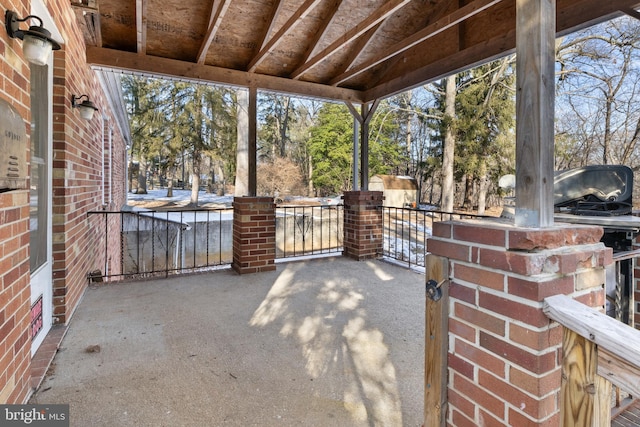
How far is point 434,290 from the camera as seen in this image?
1.26m

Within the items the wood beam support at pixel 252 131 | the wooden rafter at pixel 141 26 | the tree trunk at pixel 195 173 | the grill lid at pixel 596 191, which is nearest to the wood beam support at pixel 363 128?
the wood beam support at pixel 252 131

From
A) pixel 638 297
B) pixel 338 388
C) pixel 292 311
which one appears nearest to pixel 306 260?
pixel 292 311

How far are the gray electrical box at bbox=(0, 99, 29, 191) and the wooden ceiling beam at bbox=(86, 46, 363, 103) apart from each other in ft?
9.20

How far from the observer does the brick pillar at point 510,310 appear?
38.4 inches

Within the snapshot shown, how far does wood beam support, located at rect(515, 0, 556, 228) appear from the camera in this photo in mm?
1196

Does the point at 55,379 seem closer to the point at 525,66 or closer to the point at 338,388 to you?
the point at 338,388

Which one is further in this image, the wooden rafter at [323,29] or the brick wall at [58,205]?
the wooden rafter at [323,29]

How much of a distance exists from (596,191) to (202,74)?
4.19 metres

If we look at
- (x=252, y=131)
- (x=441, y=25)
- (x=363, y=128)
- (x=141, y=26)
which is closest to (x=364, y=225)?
(x=363, y=128)

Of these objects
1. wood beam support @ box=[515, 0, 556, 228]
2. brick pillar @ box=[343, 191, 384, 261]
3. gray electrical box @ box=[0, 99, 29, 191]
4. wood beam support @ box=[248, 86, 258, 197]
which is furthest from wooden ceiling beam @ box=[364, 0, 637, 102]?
gray electrical box @ box=[0, 99, 29, 191]

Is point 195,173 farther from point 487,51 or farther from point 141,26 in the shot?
point 487,51

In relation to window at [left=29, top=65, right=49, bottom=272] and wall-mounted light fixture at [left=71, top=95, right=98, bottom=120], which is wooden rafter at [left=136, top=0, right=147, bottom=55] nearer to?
wall-mounted light fixture at [left=71, top=95, right=98, bottom=120]

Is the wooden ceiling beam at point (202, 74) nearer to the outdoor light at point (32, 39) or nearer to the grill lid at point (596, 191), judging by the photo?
the outdoor light at point (32, 39)

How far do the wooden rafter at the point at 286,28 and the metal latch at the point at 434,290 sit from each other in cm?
273
